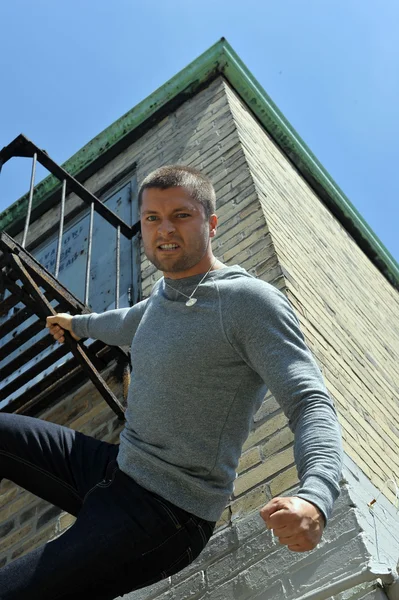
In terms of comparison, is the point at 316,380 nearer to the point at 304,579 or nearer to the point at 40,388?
the point at 304,579

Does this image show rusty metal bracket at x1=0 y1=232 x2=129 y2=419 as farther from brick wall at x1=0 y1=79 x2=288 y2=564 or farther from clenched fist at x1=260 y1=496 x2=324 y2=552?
clenched fist at x1=260 y1=496 x2=324 y2=552

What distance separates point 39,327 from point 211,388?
2076 mm

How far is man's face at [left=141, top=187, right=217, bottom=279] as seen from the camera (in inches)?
92.0

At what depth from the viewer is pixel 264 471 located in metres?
2.98

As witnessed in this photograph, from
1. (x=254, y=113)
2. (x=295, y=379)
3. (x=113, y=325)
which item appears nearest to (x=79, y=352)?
(x=113, y=325)

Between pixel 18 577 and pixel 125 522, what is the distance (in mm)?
300

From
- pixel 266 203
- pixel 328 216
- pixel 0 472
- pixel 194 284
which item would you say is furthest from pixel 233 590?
pixel 328 216

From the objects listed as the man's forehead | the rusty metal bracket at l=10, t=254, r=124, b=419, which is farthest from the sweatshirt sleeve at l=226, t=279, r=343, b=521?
the rusty metal bracket at l=10, t=254, r=124, b=419

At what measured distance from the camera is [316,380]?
200 cm

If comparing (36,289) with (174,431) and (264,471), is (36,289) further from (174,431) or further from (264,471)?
(174,431)

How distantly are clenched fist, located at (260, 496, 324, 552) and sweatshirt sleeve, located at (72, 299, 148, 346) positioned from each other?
1.16m

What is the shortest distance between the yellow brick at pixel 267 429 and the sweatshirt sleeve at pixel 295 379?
3.32 feet

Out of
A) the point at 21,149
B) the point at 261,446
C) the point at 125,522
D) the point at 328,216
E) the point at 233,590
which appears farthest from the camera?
the point at 328,216

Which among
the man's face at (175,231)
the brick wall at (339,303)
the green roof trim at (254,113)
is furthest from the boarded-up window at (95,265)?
the man's face at (175,231)
